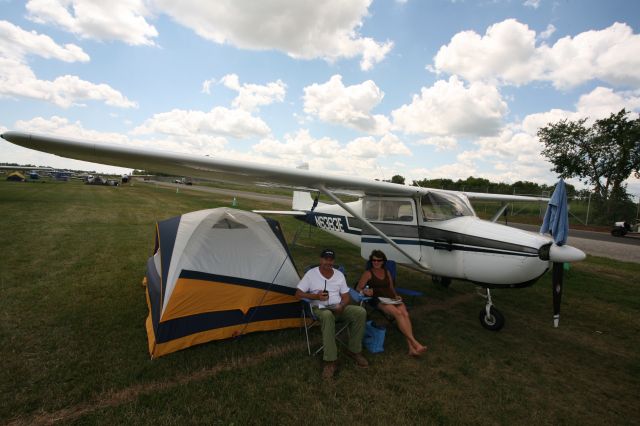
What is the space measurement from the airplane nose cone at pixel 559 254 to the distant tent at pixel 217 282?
3.49 m

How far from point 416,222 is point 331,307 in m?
2.57

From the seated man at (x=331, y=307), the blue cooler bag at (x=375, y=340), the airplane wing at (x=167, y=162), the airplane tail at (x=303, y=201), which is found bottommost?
the blue cooler bag at (x=375, y=340)

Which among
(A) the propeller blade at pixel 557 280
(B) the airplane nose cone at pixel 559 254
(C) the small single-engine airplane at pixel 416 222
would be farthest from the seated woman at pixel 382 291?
(A) the propeller blade at pixel 557 280

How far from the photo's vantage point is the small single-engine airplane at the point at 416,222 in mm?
3484

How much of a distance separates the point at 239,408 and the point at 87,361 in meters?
1.87

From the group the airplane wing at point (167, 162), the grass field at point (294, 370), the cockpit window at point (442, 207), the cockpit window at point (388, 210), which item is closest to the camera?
the grass field at point (294, 370)

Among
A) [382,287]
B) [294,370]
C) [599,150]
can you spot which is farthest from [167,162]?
[599,150]

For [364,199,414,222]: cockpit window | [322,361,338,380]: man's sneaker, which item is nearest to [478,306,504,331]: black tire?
[364,199,414,222]: cockpit window

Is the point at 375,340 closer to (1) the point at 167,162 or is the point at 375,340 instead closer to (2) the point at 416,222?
(2) the point at 416,222

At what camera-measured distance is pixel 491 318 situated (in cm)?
477

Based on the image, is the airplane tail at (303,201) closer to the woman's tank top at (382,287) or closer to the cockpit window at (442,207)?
the cockpit window at (442,207)

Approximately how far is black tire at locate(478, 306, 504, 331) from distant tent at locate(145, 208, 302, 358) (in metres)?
2.98

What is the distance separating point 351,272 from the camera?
7.55 meters

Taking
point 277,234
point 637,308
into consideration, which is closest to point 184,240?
point 277,234
